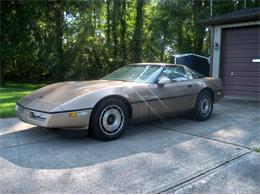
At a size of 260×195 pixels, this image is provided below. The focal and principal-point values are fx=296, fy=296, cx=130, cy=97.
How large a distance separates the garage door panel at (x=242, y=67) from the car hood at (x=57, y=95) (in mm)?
5520

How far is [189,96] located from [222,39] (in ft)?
15.9

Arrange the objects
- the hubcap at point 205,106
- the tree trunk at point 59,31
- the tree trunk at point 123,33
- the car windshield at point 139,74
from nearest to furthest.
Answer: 1. the car windshield at point 139,74
2. the hubcap at point 205,106
3. the tree trunk at point 59,31
4. the tree trunk at point 123,33

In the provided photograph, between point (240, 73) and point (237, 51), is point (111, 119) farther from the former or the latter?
point (237, 51)

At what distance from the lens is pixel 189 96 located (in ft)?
18.8

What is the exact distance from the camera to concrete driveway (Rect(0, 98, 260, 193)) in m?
2.99

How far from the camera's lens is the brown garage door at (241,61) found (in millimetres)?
9055

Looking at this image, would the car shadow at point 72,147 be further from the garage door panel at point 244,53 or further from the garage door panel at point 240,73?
the garage door panel at point 244,53

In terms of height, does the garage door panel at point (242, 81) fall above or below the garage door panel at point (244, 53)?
below

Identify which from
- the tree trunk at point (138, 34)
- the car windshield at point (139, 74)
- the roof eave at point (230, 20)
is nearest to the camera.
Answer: the car windshield at point (139, 74)

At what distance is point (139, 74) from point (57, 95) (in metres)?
1.68

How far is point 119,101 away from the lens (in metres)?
4.64

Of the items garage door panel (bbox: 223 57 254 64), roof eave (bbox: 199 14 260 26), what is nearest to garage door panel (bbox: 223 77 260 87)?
garage door panel (bbox: 223 57 254 64)

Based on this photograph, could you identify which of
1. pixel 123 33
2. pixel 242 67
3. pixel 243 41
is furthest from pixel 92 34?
pixel 242 67

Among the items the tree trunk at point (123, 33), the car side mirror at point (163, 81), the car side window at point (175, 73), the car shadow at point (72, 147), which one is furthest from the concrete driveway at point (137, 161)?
the tree trunk at point (123, 33)
